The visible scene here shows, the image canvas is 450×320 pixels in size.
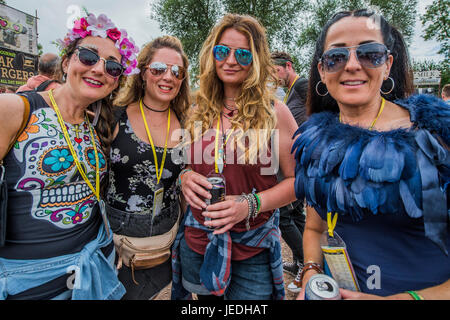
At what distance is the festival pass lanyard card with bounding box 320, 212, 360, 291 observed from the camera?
1.20 meters

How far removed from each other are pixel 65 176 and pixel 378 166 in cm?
166

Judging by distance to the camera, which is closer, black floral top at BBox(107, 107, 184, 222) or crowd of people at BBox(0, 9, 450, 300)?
crowd of people at BBox(0, 9, 450, 300)

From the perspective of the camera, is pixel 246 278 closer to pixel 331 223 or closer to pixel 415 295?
pixel 331 223

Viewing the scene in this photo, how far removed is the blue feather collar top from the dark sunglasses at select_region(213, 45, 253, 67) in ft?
2.94

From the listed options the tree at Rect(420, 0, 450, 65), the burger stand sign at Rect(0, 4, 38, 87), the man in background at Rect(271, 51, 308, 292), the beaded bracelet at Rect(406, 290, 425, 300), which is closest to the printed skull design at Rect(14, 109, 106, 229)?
the beaded bracelet at Rect(406, 290, 425, 300)

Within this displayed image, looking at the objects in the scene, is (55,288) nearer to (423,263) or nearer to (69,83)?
(69,83)

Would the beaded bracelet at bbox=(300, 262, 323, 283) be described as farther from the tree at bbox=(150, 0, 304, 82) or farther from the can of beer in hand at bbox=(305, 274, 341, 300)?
the tree at bbox=(150, 0, 304, 82)

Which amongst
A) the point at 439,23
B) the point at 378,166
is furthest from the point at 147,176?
the point at 439,23

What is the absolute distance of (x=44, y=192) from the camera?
4.71ft

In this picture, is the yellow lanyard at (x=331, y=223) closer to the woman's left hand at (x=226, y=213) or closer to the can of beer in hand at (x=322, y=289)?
the can of beer in hand at (x=322, y=289)

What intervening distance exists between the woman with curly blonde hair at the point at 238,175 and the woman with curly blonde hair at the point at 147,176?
0.16 metres

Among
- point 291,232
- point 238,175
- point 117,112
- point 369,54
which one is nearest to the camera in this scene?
point 369,54

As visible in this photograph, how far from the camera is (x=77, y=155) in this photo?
1.56 metres

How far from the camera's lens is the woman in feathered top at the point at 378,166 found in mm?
1042
